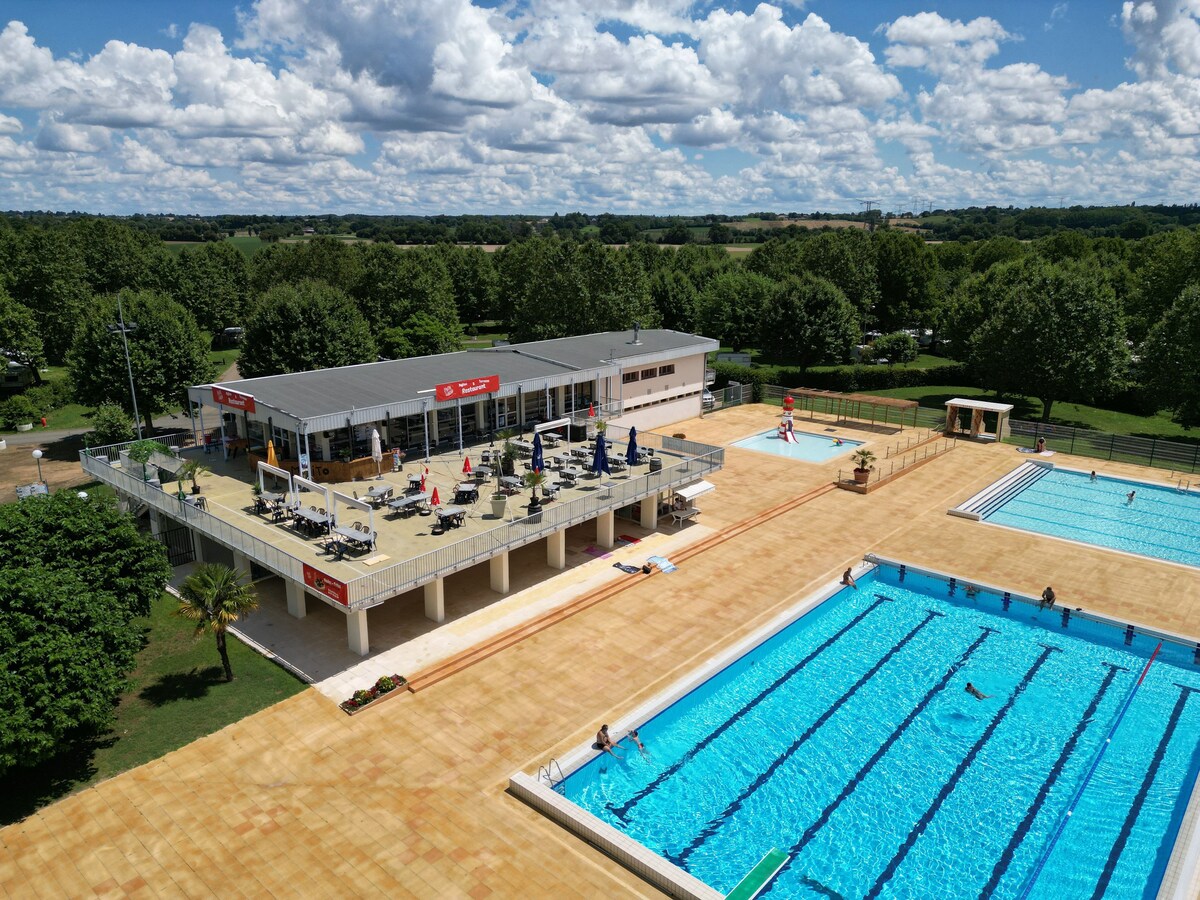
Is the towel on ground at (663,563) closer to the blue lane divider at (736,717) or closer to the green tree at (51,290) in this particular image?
the blue lane divider at (736,717)

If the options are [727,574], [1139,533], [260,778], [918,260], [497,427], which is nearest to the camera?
[260,778]

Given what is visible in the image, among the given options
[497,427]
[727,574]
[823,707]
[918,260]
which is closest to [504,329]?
[918,260]

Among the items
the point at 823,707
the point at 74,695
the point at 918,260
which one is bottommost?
the point at 823,707

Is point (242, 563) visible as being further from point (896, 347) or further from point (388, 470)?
point (896, 347)

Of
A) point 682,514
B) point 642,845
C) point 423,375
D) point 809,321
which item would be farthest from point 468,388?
point 809,321

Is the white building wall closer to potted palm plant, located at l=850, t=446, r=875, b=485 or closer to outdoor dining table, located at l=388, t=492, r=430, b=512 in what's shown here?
potted palm plant, located at l=850, t=446, r=875, b=485

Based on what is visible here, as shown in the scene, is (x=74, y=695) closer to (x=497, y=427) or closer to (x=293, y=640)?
(x=293, y=640)

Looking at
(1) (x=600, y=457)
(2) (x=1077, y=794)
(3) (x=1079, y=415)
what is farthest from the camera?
(3) (x=1079, y=415)
